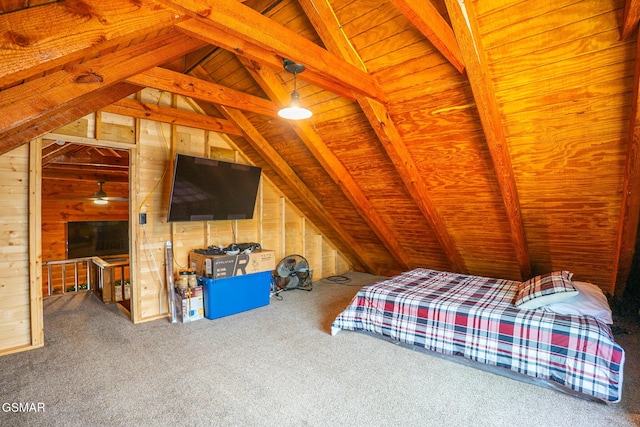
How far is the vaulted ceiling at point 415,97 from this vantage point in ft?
4.59

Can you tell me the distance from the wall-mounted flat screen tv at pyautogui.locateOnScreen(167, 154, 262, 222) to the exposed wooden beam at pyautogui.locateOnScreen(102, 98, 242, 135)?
0.56m

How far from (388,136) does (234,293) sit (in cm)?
270

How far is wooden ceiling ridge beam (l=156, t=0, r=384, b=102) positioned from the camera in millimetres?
1688

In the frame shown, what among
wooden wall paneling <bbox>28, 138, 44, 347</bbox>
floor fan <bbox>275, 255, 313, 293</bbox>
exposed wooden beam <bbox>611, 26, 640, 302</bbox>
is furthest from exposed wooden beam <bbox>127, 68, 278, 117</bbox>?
exposed wooden beam <bbox>611, 26, 640, 302</bbox>

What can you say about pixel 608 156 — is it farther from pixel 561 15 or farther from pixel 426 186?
pixel 426 186

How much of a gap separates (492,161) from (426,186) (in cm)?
80

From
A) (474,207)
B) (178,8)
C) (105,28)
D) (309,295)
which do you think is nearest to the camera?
(105,28)

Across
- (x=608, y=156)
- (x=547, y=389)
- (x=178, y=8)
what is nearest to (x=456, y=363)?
(x=547, y=389)

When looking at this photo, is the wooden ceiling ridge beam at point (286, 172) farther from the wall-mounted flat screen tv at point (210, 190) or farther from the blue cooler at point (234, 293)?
the blue cooler at point (234, 293)

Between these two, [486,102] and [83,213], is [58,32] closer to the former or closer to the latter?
[486,102]

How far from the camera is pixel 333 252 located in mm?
6371

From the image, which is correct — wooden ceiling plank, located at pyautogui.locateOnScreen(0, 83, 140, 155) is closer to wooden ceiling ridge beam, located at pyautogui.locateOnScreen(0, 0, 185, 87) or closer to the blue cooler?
wooden ceiling ridge beam, located at pyautogui.locateOnScreen(0, 0, 185, 87)

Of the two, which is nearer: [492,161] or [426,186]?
[492,161]

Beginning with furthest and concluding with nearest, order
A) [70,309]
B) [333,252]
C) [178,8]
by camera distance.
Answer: [333,252] → [70,309] → [178,8]
